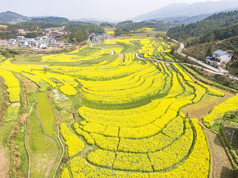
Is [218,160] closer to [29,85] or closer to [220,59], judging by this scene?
[29,85]

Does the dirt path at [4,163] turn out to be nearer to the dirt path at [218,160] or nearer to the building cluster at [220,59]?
the dirt path at [218,160]

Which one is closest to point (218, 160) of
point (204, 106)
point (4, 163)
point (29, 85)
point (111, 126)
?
point (204, 106)

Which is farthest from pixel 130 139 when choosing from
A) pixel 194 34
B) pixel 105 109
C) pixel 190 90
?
pixel 194 34

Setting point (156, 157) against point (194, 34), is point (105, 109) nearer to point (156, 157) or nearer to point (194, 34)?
point (156, 157)

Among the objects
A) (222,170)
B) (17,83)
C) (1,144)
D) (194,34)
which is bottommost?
(222,170)

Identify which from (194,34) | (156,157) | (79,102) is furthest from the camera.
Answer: (194,34)

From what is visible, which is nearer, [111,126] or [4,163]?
[4,163]

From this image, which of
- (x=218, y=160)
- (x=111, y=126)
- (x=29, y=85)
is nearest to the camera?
(x=218, y=160)
